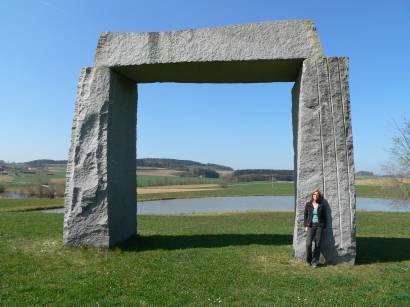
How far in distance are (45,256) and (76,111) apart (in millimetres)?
3430

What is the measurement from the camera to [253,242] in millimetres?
11305

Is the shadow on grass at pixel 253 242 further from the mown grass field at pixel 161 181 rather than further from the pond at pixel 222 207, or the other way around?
the mown grass field at pixel 161 181

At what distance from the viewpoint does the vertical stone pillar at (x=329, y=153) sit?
8867 millimetres

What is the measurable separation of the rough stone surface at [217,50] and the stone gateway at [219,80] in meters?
0.02

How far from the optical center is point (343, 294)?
275 inches

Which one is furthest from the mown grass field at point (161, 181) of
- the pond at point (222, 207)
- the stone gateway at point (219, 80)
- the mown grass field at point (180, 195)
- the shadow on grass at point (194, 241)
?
the stone gateway at point (219, 80)

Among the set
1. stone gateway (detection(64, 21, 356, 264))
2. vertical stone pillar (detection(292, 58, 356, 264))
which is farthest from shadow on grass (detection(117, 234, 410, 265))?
vertical stone pillar (detection(292, 58, 356, 264))

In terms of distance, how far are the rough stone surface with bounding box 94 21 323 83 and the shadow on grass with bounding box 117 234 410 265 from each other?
4.42 meters

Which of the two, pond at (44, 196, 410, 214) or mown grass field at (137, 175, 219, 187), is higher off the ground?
mown grass field at (137, 175, 219, 187)

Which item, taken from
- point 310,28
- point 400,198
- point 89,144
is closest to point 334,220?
point 310,28

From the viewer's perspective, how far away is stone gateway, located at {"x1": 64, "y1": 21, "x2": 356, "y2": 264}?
895 centimetres

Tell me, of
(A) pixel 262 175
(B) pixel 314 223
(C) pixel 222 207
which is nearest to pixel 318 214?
(B) pixel 314 223

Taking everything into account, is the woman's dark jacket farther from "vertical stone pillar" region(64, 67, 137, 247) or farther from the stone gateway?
"vertical stone pillar" region(64, 67, 137, 247)

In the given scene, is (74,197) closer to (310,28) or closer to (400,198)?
(310,28)
